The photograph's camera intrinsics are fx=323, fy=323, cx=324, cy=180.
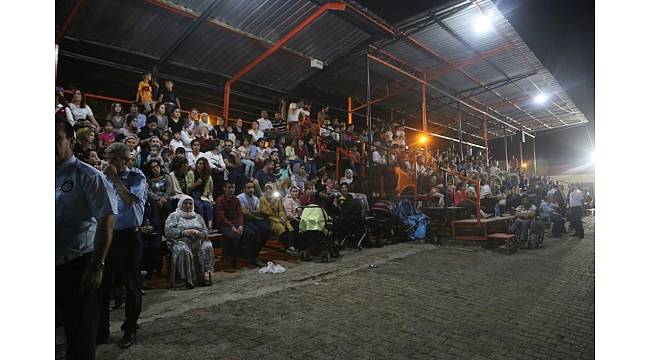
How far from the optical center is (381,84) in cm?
1341

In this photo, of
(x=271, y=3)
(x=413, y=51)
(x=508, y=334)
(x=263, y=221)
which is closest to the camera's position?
(x=508, y=334)

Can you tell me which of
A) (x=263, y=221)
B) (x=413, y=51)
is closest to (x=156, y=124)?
(x=263, y=221)

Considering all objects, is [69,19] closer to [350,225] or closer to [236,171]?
[236,171]

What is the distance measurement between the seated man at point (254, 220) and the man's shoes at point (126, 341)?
2.97 meters

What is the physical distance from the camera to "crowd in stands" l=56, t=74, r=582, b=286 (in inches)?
195

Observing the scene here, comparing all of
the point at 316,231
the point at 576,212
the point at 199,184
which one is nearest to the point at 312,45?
the point at 199,184

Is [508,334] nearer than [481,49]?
Yes

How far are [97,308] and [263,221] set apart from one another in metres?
4.12

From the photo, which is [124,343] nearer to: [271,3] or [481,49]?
[271,3]

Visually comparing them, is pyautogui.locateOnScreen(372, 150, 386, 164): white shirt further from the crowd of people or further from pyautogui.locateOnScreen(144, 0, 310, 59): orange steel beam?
pyautogui.locateOnScreen(144, 0, 310, 59): orange steel beam

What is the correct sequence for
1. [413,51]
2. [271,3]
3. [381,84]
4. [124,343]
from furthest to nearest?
[381,84]
[413,51]
[271,3]
[124,343]

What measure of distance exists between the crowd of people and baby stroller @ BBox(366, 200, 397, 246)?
1.83 feet

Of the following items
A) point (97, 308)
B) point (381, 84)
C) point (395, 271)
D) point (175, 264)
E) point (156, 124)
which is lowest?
point (395, 271)

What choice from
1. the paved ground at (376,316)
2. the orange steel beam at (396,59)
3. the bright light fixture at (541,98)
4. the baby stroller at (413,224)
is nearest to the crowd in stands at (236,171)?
the baby stroller at (413,224)
